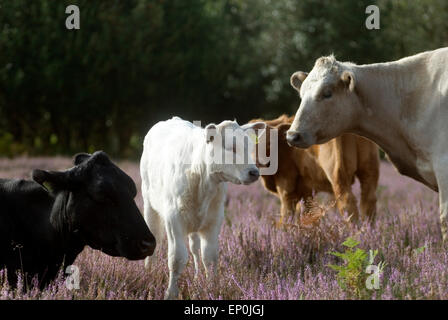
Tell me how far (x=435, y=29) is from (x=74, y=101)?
46.6ft

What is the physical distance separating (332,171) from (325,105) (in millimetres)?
1927

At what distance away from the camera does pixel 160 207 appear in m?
4.95

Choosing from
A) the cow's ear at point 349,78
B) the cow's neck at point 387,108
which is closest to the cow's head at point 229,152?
the cow's ear at point 349,78

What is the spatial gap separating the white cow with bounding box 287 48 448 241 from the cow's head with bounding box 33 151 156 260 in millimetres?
1820

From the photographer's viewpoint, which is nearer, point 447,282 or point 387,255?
point 447,282

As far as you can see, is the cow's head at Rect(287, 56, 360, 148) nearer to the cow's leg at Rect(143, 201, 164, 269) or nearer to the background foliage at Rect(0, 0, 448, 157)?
the cow's leg at Rect(143, 201, 164, 269)

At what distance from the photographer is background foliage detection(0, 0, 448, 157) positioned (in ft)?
65.3

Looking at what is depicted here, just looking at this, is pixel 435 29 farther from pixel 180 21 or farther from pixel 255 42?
pixel 180 21

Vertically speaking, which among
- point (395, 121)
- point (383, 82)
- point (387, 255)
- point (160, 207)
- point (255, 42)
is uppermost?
point (255, 42)

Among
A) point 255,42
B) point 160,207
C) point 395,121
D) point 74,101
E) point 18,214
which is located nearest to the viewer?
point 18,214

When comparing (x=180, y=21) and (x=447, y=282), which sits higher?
(x=180, y=21)

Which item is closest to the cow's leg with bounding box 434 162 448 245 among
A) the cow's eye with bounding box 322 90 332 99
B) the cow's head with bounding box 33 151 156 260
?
the cow's eye with bounding box 322 90 332 99
